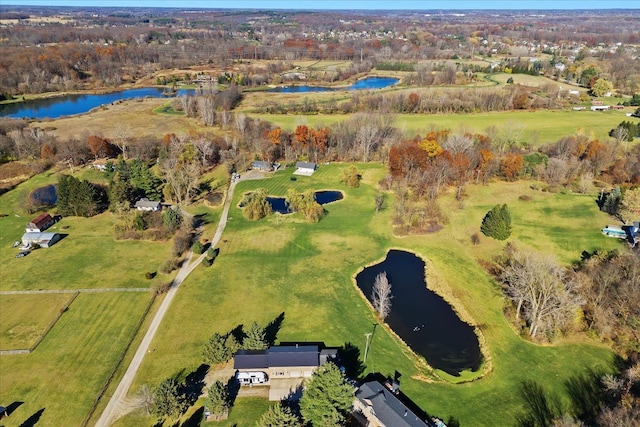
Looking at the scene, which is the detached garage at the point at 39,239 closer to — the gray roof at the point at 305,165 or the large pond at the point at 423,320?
the large pond at the point at 423,320

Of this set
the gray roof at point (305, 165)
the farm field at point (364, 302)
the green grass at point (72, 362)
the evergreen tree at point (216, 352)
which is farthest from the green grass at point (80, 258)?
the gray roof at point (305, 165)

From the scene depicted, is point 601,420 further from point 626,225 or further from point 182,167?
point 182,167

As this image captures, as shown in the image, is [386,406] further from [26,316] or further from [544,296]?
[26,316]

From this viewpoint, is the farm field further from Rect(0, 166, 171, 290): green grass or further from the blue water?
the blue water

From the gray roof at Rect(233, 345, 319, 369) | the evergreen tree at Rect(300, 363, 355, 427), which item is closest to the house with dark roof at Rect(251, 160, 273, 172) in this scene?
the gray roof at Rect(233, 345, 319, 369)

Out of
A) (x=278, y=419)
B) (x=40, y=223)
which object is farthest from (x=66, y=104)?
(x=278, y=419)
